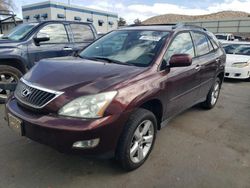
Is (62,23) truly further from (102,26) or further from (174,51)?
(102,26)

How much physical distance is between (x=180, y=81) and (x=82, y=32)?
12.2ft

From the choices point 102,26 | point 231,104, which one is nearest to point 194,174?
point 231,104

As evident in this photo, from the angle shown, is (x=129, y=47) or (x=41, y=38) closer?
(x=129, y=47)

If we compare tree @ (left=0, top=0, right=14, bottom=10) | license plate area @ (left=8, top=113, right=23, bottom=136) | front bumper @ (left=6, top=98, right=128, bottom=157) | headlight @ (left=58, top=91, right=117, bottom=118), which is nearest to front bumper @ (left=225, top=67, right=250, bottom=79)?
front bumper @ (left=6, top=98, right=128, bottom=157)

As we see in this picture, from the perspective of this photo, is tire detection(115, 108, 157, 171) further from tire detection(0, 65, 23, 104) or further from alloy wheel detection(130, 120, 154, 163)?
tire detection(0, 65, 23, 104)

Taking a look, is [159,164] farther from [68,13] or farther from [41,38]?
[68,13]

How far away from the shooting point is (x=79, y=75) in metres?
2.73

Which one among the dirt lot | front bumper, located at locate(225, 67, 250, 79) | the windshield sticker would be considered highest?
the windshield sticker

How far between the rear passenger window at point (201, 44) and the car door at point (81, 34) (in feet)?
9.49

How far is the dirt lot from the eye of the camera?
8.93 ft

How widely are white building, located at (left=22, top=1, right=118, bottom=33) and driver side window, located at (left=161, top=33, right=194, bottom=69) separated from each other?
23.6m

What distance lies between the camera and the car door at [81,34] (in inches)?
242

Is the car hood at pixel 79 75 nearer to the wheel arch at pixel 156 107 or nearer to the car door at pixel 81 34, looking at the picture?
the wheel arch at pixel 156 107

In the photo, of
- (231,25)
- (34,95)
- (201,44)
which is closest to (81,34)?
(201,44)
